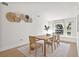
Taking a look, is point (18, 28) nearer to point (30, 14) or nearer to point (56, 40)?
point (30, 14)

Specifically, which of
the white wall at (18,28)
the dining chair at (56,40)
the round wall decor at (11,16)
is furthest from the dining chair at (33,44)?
the round wall decor at (11,16)

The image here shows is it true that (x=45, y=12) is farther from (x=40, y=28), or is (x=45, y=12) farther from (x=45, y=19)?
(x=40, y=28)

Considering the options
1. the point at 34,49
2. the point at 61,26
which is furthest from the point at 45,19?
the point at 34,49

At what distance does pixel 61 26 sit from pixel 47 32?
0.76 metres

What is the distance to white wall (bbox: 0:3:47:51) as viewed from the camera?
11.0ft

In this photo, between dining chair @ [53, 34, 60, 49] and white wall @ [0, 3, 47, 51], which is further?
dining chair @ [53, 34, 60, 49]

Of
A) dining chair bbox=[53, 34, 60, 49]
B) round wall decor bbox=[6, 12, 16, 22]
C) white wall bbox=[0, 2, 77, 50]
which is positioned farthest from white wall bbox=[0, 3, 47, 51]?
dining chair bbox=[53, 34, 60, 49]

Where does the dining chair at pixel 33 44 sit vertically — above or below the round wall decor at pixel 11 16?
below

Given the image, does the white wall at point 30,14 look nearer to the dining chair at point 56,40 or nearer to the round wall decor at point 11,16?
the round wall decor at point 11,16

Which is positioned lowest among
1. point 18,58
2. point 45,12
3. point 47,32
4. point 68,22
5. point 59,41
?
point 18,58

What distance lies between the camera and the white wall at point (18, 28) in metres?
3.36

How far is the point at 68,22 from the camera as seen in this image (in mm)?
3574

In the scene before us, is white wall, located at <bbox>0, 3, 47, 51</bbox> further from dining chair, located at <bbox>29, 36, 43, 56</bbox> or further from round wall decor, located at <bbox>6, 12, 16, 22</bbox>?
dining chair, located at <bbox>29, 36, 43, 56</bbox>

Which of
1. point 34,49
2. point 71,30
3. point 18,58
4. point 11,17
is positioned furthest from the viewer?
point 11,17
